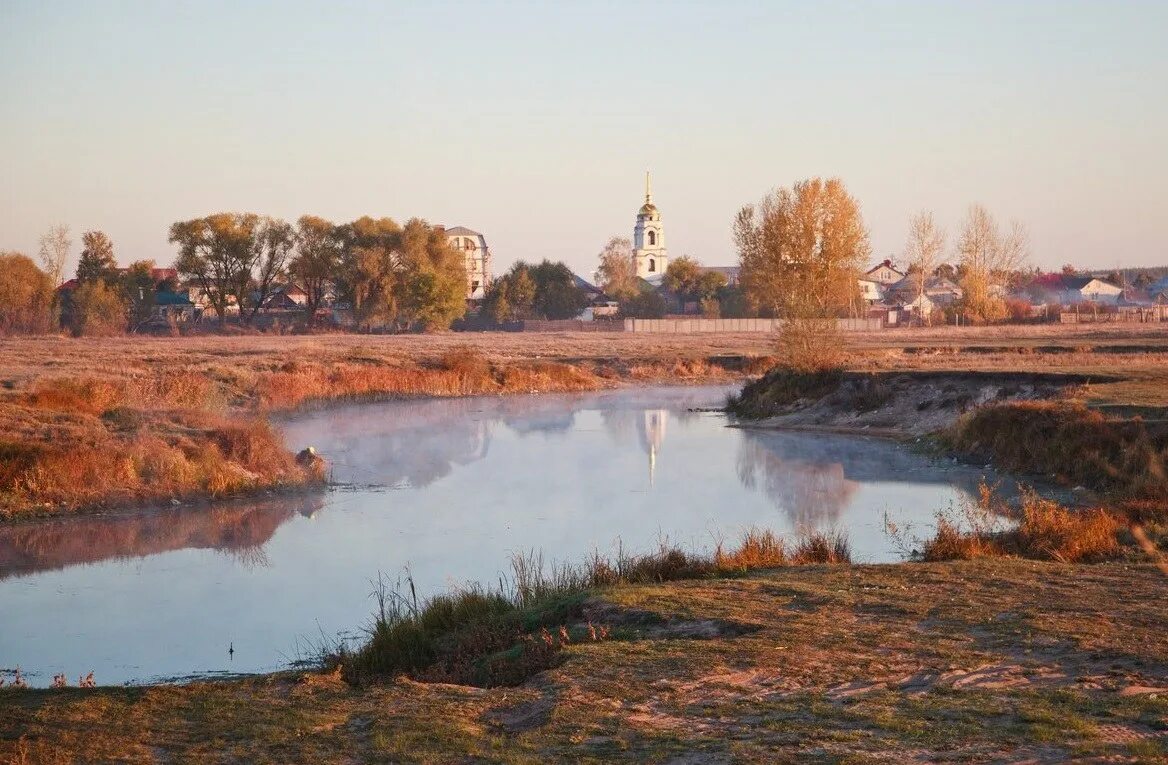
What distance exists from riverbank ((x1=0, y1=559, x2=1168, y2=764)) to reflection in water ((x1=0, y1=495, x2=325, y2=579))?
345 inches

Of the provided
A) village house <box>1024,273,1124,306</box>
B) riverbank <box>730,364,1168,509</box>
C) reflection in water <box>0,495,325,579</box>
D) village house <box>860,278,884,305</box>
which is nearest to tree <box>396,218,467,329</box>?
village house <box>860,278,884,305</box>

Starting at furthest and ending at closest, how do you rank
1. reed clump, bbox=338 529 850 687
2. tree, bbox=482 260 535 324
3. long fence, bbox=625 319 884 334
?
1. tree, bbox=482 260 535 324
2. long fence, bbox=625 319 884 334
3. reed clump, bbox=338 529 850 687

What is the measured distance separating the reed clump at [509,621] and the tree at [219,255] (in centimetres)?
9030

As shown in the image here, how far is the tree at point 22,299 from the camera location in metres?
95.9

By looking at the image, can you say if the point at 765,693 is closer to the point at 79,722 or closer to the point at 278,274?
the point at 79,722

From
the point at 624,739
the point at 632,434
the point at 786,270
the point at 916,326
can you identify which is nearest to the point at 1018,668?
the point at 624,739

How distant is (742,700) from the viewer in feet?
27.6

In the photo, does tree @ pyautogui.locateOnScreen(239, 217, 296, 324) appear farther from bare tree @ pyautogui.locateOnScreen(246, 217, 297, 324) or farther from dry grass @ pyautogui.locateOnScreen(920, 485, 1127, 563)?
dry grass @ pyautogui.locateOnScreen(920, 485, 1127, 563)

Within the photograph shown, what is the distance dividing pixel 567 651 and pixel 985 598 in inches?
148

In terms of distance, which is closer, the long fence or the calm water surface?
the calm water surface

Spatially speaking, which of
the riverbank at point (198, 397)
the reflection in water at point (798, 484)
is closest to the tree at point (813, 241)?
the riverbank at point (198, 397)

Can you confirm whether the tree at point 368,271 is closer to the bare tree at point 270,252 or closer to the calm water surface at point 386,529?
the bare tree at point 270,252

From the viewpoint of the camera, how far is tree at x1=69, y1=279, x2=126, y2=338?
318 feet

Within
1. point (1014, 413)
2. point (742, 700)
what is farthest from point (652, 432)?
point (742, 700)
